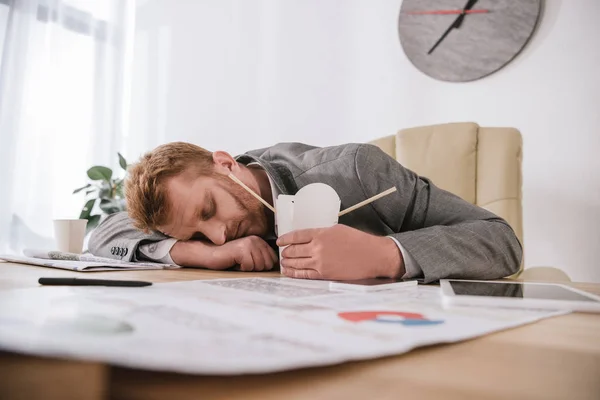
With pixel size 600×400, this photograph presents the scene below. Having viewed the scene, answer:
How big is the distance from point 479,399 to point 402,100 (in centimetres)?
210

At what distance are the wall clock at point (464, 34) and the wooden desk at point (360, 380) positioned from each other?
1919 millimetres

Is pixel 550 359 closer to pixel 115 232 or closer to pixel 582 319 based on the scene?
pixel 582 319

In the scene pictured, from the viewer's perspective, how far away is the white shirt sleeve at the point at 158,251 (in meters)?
1.11

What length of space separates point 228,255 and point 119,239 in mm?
366

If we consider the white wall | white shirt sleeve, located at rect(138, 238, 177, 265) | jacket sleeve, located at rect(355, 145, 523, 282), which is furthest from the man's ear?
the white wall

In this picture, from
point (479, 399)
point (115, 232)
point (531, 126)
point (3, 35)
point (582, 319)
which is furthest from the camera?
point (3, 35)

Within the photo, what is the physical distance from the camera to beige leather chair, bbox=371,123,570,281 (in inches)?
60.1

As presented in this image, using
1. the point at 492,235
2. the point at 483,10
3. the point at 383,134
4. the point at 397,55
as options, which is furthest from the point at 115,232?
the point at 483,10

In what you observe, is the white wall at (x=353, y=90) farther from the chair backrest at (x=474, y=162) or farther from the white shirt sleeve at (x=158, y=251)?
the white shirt sleeve at (x=158, y=251)

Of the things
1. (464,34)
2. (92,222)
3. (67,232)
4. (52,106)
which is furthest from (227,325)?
(52,106)

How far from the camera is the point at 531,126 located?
190 centimetres

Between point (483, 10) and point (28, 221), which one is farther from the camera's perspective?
point (28, 221)

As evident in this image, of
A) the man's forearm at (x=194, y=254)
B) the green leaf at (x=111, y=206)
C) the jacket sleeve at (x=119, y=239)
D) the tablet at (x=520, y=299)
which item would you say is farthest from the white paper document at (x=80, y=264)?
the green leaf at (x=111, y=206)

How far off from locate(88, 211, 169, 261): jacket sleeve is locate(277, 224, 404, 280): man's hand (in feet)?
1.71
